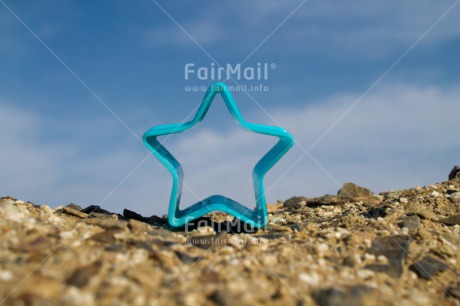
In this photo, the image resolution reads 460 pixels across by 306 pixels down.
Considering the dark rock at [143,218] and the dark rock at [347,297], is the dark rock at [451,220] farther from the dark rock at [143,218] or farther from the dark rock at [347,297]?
the dark rock at [143,218]

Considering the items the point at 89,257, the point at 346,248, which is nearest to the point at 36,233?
the point at 89,257

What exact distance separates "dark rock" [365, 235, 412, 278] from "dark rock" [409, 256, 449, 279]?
0.58 ft

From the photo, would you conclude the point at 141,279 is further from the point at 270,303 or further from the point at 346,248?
the point at 346,248

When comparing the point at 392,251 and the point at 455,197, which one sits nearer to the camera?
the point at 392,251

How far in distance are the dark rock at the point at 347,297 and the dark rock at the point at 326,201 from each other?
5.81 meters

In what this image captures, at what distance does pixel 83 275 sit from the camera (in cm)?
407

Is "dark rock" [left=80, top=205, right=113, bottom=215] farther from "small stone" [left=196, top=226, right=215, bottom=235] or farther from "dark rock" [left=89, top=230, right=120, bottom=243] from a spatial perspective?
"dark rock" [left=89, top=230, right=120, bottom=243]

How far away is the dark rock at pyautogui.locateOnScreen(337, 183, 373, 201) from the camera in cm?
1054

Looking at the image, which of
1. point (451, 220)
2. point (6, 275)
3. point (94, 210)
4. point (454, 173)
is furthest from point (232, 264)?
point (454, 173)

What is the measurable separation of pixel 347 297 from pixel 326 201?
6.16m

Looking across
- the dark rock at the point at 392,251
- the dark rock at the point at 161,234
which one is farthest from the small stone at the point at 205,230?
the dark rock at the point at 392,251

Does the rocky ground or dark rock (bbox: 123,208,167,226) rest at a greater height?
dark rock (bbox: 123,208,167,226)

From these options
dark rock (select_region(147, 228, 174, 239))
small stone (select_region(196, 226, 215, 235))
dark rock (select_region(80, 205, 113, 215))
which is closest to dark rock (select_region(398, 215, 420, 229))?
small stone (select_region(196, 226, 215, 235))

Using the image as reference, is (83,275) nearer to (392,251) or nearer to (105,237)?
(105,237)
